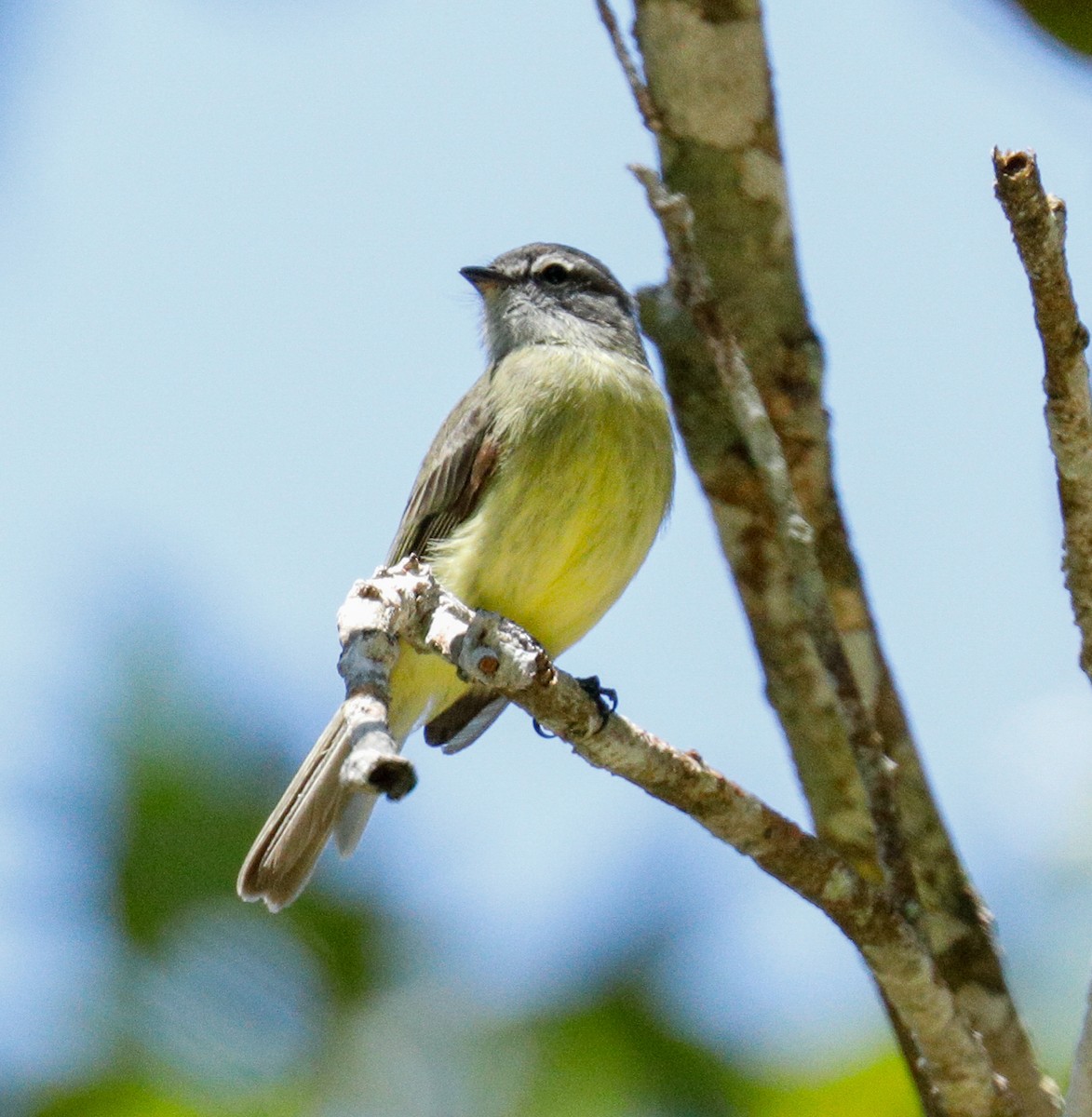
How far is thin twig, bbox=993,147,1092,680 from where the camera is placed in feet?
9.87

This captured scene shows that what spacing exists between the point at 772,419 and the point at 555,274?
83.3 inches

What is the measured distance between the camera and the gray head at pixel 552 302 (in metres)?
6.03

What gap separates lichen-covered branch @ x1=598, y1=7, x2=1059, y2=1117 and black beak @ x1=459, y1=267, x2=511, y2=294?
1.68 metres

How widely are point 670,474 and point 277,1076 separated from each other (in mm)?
2509

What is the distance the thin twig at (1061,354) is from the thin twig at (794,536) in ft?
2.12

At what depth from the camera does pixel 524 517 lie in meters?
4.84

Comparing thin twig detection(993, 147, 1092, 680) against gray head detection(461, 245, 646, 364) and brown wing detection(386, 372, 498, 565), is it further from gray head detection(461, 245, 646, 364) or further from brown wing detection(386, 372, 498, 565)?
gray head detection(461, 245, 646, 364)

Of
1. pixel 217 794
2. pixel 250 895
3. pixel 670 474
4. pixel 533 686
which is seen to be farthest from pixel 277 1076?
pixel 670 474

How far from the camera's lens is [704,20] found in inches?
186

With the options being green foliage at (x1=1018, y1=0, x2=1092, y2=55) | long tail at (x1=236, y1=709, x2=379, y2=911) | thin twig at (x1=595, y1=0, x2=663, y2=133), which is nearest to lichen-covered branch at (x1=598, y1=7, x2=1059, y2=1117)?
thin twig at (x1=595, y1=0, x2=663, y2=133)

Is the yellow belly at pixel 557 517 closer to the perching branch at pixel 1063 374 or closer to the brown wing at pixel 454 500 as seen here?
the brown wing at pixel 454 500

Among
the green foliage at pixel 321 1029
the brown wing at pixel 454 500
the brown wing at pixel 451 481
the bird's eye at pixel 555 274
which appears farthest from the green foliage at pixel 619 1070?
the bird's eye at pixel 555 274

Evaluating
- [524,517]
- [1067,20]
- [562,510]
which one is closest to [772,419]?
[562,510]

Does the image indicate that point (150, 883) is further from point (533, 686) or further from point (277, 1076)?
point (533, 686)
